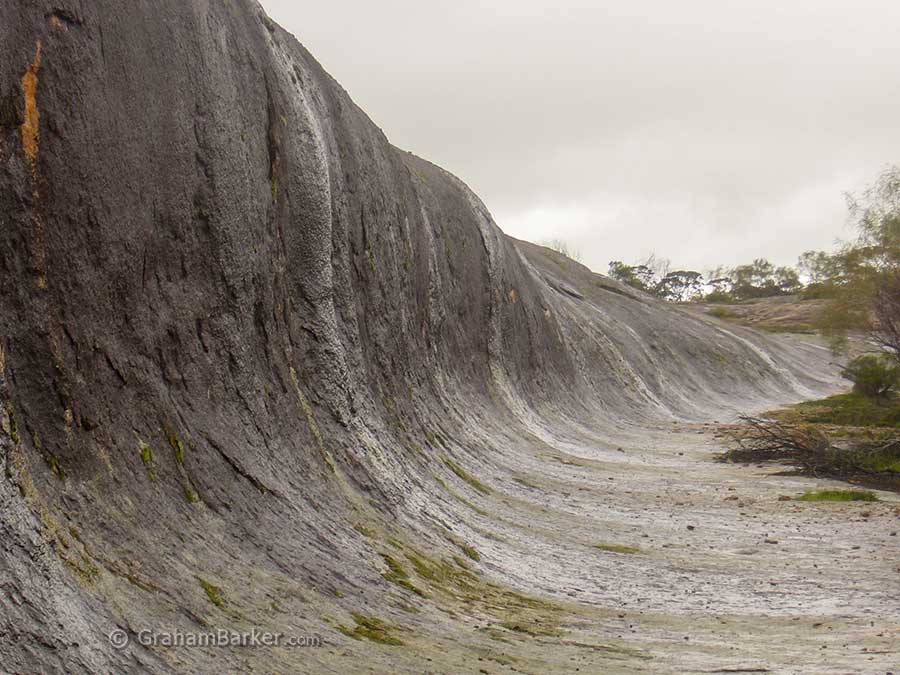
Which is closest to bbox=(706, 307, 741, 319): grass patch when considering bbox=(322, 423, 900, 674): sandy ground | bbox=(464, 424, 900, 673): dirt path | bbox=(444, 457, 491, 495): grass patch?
bbox=(464, 424, 900, 673): dirt path

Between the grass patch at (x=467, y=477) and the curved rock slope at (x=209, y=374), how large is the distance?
9 cm

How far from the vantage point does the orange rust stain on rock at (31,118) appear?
29.0ft

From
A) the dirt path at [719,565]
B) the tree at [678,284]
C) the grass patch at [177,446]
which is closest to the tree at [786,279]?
the tree at [678,284]

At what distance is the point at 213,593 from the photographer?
8109 millimetres

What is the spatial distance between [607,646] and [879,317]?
27.5 meters

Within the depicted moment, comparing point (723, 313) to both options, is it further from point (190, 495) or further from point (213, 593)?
point (213, 593)

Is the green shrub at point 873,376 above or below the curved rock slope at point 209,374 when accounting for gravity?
above

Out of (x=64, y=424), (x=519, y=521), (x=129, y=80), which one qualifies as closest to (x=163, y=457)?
(x=64, y=424)

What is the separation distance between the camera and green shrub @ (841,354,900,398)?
39406mm

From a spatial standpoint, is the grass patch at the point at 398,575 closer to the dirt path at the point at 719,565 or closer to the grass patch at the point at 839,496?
the dirt path at the point at 719,565

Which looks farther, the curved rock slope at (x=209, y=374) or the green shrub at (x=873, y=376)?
the green shrub at (x=873, y=376)

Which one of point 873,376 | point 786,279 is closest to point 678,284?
point 786,279

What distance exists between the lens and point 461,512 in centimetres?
1564

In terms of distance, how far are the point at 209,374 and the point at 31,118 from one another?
353 centimetres
